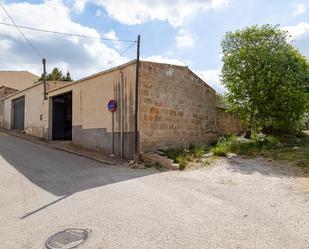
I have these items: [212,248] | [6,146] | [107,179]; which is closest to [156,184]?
[107,179]

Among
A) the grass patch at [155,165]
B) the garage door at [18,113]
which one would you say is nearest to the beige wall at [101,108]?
the grass patch at [155,165]

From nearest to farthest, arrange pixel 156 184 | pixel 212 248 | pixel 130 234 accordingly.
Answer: pixel 212 248
pixel 130 234
pixel 156 184

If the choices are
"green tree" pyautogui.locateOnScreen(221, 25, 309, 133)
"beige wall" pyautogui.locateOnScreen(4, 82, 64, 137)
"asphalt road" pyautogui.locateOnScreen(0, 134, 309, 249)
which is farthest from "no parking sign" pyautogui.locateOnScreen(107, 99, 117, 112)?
"beige wall" pyautogui.locateOnScreen(4, 82, 64, 137)

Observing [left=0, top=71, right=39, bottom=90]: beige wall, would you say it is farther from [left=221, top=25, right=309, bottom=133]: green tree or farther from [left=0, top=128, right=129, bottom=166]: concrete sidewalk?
[left=221, top=25, right=309, bottom=133]: green tree

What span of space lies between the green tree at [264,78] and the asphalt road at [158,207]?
451cm

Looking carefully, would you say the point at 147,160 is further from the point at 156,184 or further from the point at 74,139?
the point at 74,139

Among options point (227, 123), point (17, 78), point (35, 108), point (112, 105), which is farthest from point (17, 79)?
point (112, 105)

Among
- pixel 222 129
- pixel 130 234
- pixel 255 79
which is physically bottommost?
pixel 130 234

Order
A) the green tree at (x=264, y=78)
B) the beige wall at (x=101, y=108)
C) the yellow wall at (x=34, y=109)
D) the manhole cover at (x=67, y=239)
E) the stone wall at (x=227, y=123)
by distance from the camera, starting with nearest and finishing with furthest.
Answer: the manhole cover at (x=67, y=239) < the beige wall at (x=101, y=108) < the green tree at (x=264, y=78) < the stone wall at (x=227, y=123) < the yellow wall at (x=34, y=109)

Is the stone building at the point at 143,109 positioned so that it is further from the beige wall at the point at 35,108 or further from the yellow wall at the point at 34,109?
the yellow wall at the point at 34,109

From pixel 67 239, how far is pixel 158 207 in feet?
5.94

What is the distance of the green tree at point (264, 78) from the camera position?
13227 mm

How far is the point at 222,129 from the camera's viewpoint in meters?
17.1

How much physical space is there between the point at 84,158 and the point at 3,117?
17.0 m
